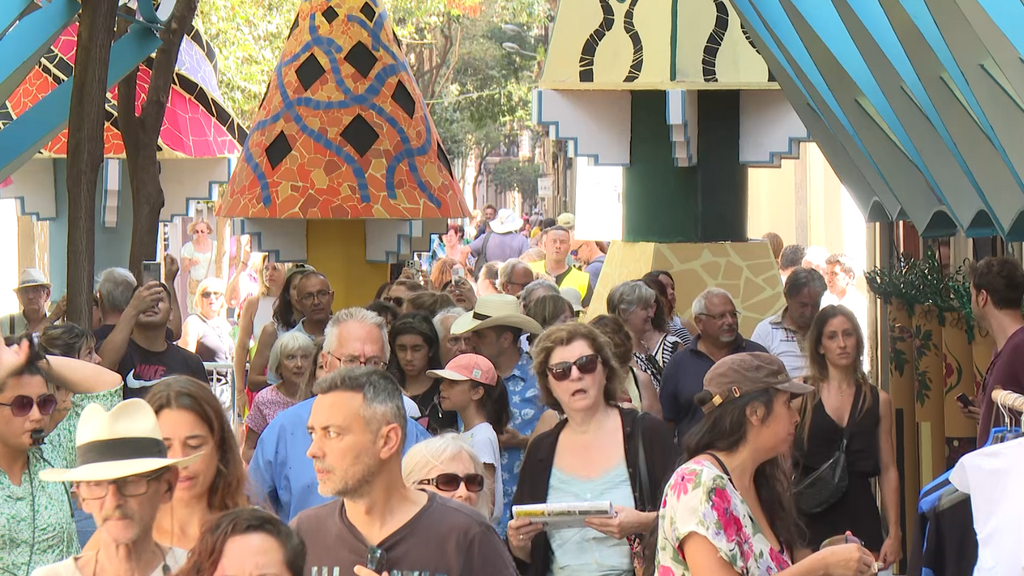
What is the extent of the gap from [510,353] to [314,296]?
8.14ft

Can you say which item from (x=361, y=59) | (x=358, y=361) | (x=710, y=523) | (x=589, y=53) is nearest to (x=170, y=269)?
(x=361, y=59)

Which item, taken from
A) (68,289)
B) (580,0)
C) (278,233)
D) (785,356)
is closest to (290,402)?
(68,289)

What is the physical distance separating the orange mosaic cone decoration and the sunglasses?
5885mm

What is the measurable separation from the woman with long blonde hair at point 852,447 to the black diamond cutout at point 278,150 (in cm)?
563

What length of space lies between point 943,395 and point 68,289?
4731 millimetres

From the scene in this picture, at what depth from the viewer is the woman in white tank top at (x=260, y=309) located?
11.5m

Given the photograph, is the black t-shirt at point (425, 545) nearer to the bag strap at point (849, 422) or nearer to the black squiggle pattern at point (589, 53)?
the bag strap at point (849, 422)

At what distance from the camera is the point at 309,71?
1160cm

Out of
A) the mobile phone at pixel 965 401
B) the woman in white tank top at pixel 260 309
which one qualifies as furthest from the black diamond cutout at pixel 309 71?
the mobile phone at pixel 965 401

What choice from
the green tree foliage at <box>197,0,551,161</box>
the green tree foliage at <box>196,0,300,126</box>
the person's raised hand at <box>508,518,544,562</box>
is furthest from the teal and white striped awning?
the green tree foliage at <box>196,0,300,126</box>

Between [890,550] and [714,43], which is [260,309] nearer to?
[714,43]

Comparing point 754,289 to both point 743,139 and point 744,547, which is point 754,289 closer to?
point 743,139

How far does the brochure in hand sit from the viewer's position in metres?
4.95

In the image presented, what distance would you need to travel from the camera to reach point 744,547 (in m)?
4.30
